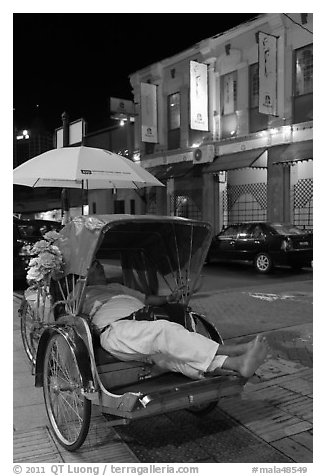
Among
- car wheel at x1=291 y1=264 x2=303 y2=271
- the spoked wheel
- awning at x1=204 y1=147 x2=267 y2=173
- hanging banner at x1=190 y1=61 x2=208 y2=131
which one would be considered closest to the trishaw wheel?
the spoked wheel

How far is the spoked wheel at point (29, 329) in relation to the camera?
15.5 feet

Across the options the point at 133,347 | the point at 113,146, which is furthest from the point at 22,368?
the point at 113,146

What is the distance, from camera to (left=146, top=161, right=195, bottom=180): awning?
816 inches

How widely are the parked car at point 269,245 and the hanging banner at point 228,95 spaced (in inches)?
286

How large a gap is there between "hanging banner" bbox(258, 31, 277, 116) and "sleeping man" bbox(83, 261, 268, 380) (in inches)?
557

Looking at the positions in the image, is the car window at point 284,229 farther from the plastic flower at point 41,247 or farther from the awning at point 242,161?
the plastic flower at point 41,247

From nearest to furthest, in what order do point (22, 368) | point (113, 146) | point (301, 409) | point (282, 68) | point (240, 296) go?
point (301, 409) < point (22, 368) < point (240, 296) < point (282, 68) < point (113, 146)

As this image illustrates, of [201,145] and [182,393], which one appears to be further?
[201,145]

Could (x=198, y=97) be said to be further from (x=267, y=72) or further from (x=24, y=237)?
(x=24, y=237)

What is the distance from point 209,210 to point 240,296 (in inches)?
464

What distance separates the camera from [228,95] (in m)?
19.9

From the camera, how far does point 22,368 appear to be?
16.9ft

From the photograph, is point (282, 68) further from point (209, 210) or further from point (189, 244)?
point (189, 244)

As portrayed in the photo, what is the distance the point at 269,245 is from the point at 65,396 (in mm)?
10530
